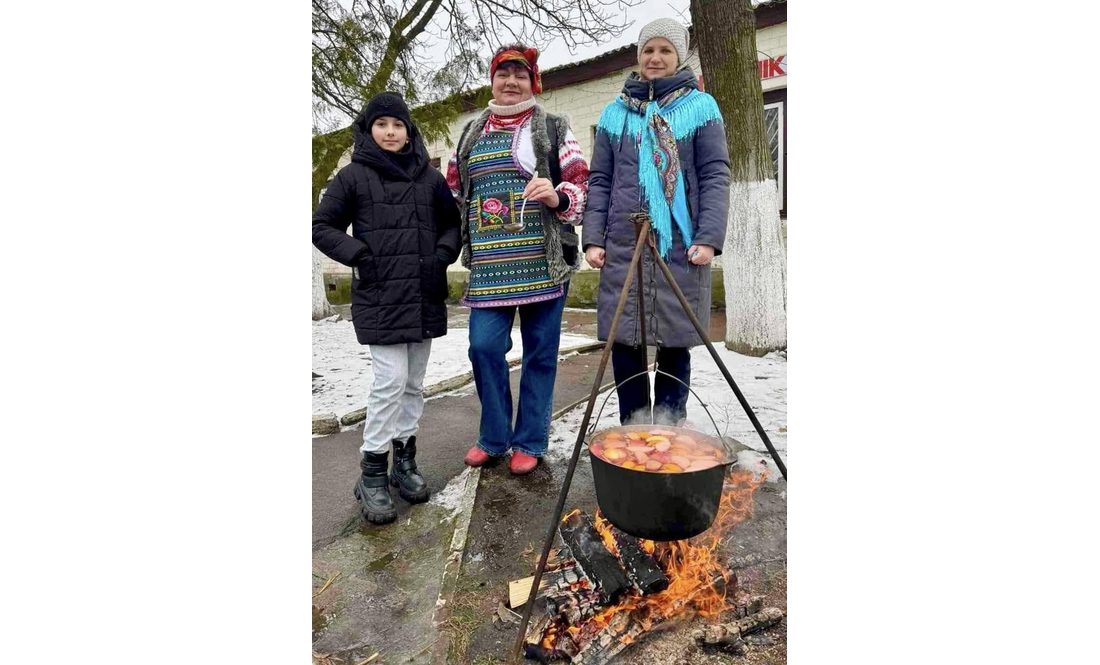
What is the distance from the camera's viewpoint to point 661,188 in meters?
2.40

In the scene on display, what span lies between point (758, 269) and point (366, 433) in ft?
9.99

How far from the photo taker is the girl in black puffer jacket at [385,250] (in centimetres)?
241

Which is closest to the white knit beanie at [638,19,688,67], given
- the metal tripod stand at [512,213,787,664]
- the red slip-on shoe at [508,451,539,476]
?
the metal tripod stand at [512,213,787,664]

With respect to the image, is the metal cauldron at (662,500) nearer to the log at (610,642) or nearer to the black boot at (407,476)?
the log at (610,642)

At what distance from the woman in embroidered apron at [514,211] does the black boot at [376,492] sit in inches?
25.2

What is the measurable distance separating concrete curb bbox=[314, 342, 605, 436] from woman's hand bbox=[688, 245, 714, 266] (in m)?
1.06

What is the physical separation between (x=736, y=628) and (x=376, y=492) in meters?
1.61

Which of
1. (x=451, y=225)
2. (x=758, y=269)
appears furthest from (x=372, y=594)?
(x=758, y=269)

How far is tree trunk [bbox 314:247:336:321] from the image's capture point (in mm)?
5134

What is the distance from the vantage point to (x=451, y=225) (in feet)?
8.86

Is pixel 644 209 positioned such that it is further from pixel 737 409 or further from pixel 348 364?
pixel 348 364

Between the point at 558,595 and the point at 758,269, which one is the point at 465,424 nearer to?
the point at 558,595

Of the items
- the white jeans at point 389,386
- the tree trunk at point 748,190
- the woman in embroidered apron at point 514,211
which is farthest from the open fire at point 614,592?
the tree trunk at point 748,190
